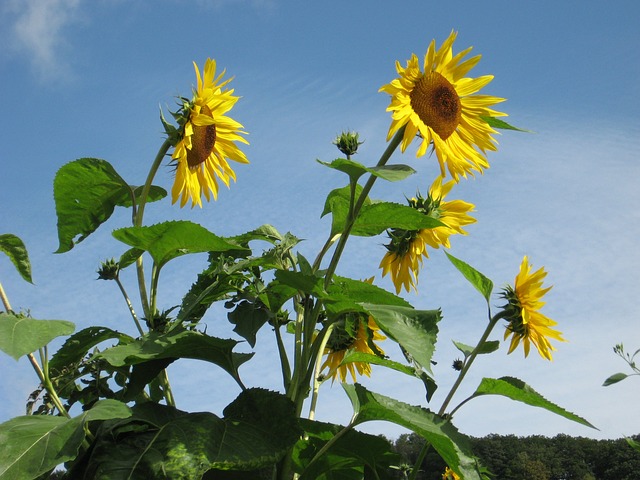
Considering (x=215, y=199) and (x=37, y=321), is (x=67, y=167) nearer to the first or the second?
(x=215, y=199)

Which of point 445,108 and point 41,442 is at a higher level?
point 445,108

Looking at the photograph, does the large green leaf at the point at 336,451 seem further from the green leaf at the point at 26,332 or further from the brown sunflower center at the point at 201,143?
the brown sunflower center at the point at 201,143

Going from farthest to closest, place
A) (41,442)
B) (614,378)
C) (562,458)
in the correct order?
1. (562,458)
2. (614,378)
3. (41,442)

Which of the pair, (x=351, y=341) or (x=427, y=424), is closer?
(x=427, y=424)

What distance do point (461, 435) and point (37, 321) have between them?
92cm

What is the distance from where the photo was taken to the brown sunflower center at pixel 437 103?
6.00 feet

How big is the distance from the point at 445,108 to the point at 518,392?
693 millimetres

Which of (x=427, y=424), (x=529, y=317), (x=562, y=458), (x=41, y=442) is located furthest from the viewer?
(x=562, y=458)

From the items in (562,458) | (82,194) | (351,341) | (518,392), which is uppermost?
(562,458)

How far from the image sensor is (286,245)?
196cm

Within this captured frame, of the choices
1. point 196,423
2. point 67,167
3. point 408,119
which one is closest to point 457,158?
point 408,119

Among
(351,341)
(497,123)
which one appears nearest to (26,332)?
(351,341)

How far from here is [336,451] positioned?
1.77m

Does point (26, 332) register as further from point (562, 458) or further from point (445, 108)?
point (562, 458)
